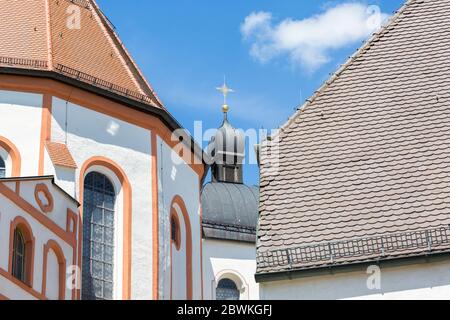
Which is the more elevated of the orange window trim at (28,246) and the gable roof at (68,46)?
the gable roof at (68,46)

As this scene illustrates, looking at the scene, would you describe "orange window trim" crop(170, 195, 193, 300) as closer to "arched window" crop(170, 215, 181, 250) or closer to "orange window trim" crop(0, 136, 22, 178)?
"arched window" crop(170, 215, 181, 250)

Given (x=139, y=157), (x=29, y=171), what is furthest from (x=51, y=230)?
(x=139, y=157)

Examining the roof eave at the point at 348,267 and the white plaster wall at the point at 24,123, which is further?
the white plaster wall at the point at 24,123

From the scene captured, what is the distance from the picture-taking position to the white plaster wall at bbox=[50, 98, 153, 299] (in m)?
23.7

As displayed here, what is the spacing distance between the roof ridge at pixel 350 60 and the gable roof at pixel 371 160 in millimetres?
21

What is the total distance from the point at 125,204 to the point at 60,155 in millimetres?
1786

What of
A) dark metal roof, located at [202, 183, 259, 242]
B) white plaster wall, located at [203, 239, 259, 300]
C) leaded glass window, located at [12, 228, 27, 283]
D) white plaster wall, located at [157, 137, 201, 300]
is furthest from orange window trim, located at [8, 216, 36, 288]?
dark metal roof, located at [202, 183, 259, 242]

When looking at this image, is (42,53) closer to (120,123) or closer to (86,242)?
(120,123)

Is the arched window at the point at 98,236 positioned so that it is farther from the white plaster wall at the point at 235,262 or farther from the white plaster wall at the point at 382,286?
the white plaster wall at the point at 235,262

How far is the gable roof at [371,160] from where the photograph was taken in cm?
1694

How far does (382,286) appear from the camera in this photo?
16672 mm

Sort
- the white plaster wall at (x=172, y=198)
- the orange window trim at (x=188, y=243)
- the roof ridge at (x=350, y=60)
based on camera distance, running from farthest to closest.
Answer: the orange window trim at (x=188, y=243)
the white plaster wall at (x=172, y=198)
the roof ridge at (x=350, y=60)

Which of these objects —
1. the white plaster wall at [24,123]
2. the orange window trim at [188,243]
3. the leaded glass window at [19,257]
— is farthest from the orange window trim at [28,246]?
the orange window trim at [188,243]

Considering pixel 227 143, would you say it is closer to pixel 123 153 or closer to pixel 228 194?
pixel 228 194
